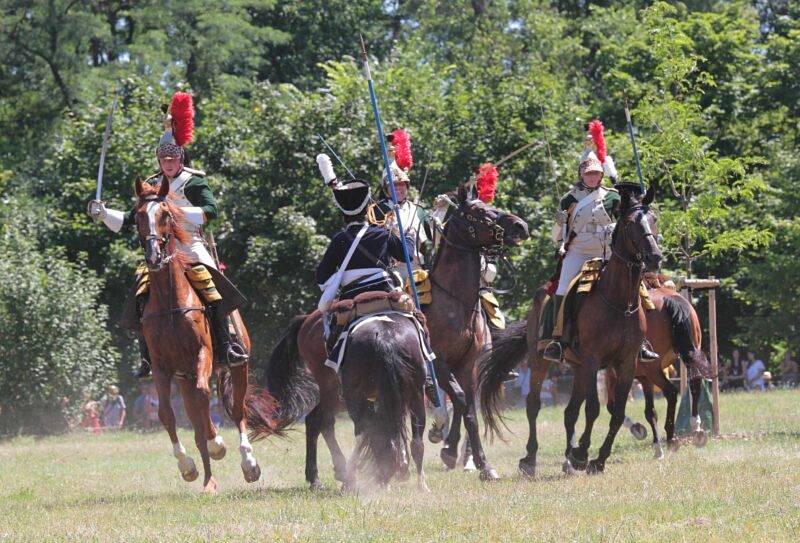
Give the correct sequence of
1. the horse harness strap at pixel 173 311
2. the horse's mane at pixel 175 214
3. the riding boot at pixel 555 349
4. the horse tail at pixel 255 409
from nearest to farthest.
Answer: the horse's mane at pixel 175 214, the horse harness strap at pixel 173 311, the riding boot at pixel 555 349, the horse tail at pixel 255 409

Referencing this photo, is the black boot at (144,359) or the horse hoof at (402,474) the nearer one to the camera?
the horse hoof at (402,474)

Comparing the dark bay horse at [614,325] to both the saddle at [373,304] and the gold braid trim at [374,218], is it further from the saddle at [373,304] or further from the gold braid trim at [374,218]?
the saddle at [373,304]

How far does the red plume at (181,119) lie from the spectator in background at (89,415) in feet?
55.8

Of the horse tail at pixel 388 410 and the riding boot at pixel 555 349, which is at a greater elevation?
the riding boot at pixel 555 349

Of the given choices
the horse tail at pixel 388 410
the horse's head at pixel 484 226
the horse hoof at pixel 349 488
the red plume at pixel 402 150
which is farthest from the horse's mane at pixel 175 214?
the red plume at pixel 402 150

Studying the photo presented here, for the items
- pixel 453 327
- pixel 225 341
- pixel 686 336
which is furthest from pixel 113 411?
pixel 453 327

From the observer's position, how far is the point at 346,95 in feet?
114

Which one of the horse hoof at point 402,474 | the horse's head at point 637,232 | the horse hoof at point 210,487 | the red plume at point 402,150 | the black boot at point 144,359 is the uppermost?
the red plume at point 402,150

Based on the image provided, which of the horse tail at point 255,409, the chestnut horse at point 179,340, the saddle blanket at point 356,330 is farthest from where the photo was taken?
the horse tail at point 255,409

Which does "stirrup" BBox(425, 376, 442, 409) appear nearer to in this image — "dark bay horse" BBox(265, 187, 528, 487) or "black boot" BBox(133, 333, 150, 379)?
"dark bay horse" BBox(265, 187, 528, 487)

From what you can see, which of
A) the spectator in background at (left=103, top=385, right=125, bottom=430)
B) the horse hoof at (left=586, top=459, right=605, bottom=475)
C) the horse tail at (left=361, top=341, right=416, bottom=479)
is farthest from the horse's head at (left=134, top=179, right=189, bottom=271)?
the spectator in background at (left=103, top=385, right=125, bottom=430)

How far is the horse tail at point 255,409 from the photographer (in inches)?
611

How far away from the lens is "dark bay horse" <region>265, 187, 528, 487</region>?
14805 millimetres

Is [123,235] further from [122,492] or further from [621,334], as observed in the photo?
[621,334]
